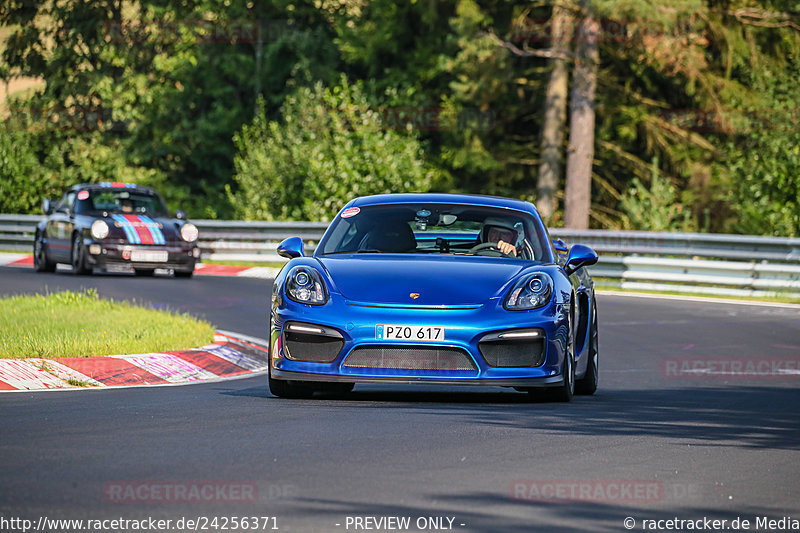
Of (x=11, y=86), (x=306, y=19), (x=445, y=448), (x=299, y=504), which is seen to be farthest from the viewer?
(x=11, y=86)

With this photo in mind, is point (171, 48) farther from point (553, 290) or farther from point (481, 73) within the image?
point (553, 290)

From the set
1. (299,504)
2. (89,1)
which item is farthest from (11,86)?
(299,504)

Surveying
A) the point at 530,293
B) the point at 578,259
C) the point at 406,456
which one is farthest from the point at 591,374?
the point at 406,456

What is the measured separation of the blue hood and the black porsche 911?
1488 cm

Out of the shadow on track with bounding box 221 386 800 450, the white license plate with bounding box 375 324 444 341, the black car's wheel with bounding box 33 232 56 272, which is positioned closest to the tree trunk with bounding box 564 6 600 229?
the black car's wheel with bounding box 33 232 56 272

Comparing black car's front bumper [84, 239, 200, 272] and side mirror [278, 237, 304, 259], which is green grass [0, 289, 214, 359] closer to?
side mirror [278, 237, 304, 259]

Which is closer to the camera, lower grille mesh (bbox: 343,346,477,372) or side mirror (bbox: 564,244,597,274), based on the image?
lower grille mesh (bbox: 343,346,477,372)

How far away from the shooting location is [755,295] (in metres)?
23.5

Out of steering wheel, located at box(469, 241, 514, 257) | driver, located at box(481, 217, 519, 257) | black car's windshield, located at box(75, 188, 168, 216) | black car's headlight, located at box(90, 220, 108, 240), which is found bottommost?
black car's headlight, located at box(90, 220, 108, 240)

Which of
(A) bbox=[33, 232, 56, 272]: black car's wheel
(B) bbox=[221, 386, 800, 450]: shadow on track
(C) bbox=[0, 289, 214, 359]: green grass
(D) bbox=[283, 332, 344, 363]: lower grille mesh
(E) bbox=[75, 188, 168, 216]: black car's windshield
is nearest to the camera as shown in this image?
(B) bbox=[221, 386, 800, 450]: shadow on track

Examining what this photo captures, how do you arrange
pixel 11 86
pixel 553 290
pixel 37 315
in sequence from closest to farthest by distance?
pixel 553 290
pixel 37 315
pixel 11 86

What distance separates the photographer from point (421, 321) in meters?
8.87

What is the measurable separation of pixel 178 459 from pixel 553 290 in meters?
3.29

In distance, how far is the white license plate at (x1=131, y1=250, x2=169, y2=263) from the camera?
2402 cm
